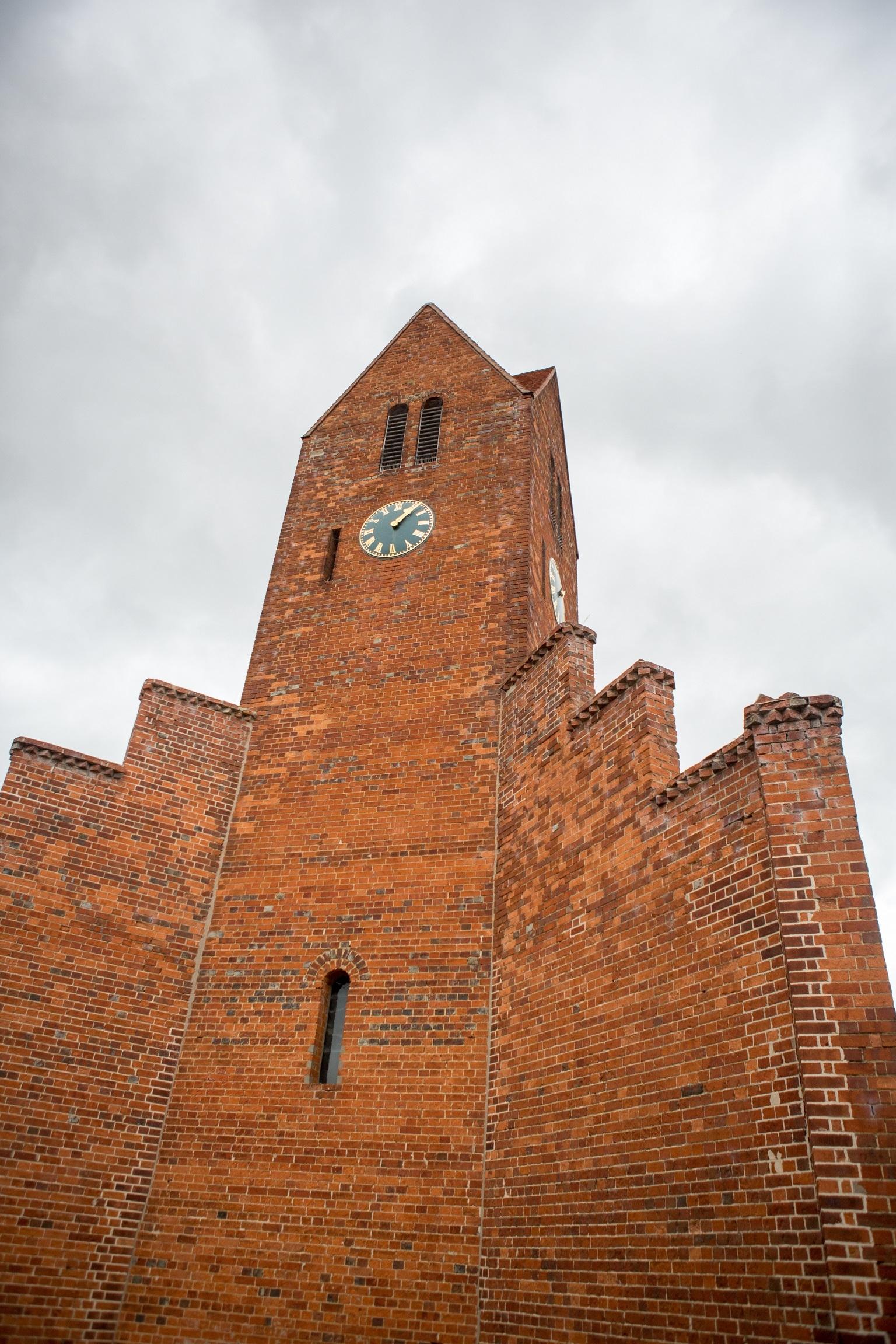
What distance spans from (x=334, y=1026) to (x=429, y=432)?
10.9 m

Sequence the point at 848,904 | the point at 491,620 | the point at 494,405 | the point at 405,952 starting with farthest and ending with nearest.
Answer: the point at 494,405
the point at 491,620
the point at 405,952
the point at 848,904

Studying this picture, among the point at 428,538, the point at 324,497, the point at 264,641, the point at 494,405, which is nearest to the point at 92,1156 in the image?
the point at 264,641

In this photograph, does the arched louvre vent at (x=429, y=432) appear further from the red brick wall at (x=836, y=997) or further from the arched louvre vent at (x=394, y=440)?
the red brick wall at (x=836, y=997)

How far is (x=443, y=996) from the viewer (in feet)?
36.7

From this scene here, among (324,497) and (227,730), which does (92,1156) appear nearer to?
(227,730)

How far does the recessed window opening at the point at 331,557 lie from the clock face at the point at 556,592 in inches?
156

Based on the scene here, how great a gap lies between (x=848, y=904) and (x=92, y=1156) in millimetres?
9075

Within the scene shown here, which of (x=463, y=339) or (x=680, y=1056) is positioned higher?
(x=463, y=339)

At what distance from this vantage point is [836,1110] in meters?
6.20

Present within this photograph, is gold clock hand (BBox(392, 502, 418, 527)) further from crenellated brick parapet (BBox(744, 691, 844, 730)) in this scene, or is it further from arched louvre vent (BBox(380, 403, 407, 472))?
crenellated brick parapet (BBox(744, 691, 844, 730))

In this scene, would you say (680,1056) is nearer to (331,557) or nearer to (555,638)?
(555,638)

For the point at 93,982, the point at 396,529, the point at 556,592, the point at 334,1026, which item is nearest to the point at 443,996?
the point at 334,1026

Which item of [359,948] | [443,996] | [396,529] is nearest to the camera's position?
[443,996]

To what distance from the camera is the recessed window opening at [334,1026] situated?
1134 centimetres
